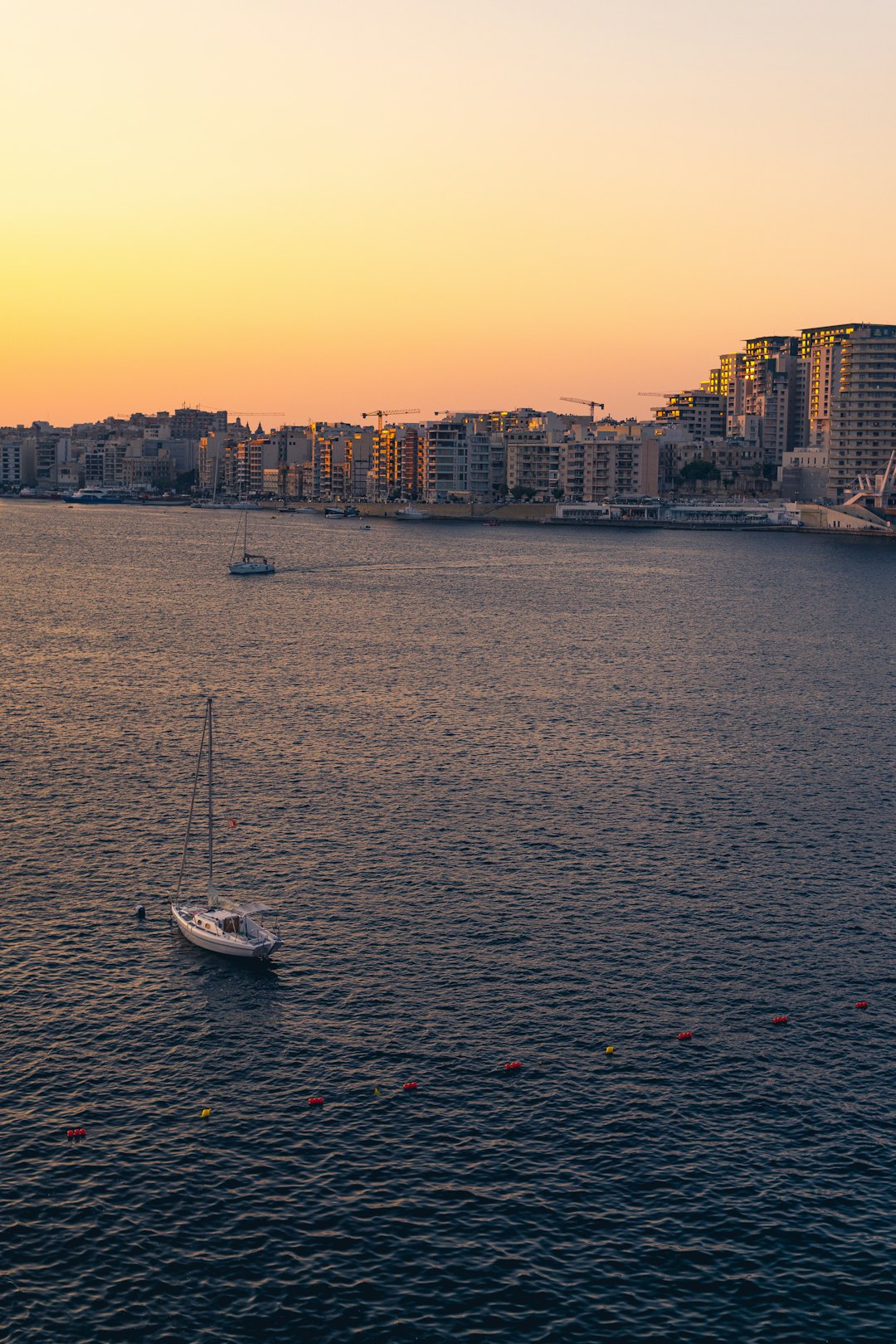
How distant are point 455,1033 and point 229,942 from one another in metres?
9.78

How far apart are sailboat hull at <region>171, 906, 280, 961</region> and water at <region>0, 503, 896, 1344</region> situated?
64 centimetres

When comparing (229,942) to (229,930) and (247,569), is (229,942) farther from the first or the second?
(247,569)

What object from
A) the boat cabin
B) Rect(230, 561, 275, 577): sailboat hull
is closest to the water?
the boat cabin

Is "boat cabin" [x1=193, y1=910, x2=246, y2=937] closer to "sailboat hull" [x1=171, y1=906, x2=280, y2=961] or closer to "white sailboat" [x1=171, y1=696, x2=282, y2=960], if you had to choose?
"white sailboat" [x1=171, y1=696, x2=282, y2=960]

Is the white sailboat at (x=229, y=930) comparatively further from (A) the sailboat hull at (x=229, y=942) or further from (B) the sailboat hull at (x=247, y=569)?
(B) the sailboat hull at (x=247, y=569)

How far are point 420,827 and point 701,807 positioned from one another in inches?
600

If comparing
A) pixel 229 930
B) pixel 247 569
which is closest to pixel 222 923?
pixel 229 930

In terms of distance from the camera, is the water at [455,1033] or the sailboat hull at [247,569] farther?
the sailboat hull at [247,569]

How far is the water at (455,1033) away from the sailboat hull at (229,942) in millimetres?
640

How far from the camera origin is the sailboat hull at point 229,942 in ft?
166

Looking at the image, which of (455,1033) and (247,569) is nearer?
(455,1033)

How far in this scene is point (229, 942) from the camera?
167 ft

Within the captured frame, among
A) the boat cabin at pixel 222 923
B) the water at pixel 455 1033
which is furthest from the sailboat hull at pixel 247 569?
the boat cabin at pixel 222 923

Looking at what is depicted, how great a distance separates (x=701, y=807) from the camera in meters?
72.1
